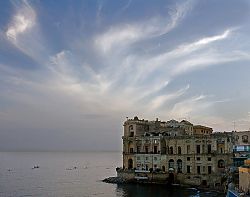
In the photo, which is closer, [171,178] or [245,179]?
[245,179]

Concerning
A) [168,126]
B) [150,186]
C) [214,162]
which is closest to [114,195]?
[150,186]

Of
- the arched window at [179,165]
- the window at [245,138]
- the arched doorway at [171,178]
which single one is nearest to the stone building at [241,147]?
the window at [245,138]

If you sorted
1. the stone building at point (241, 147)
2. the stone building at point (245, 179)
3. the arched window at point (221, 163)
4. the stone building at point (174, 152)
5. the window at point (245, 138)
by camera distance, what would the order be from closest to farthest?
the stone building at point (245, 179)
the stone building at point (241, 147)
the arched window at point (221, 163)
the stone building at point (174, 152)
the window at point (245, 138)

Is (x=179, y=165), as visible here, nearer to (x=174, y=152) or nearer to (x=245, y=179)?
(x=174, y=152)

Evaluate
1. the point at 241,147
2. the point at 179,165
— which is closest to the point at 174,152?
the point at 179,165

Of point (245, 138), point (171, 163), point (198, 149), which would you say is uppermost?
point (245, 138)

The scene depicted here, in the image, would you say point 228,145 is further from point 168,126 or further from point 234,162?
point 168,126

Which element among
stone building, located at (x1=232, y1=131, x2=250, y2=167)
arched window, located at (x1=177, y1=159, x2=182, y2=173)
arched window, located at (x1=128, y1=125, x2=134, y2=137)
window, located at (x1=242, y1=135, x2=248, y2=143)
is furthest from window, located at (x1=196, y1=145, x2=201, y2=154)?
arched window, located at (x1=128, y1=125, x2=134, y2=137)

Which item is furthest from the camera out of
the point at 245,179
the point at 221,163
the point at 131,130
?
the point at 131,130

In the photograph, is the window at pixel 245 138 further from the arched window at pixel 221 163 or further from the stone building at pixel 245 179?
the stone building at pixel 245 179

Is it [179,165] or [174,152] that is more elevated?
[174,152]

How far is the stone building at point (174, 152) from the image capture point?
3406 inches

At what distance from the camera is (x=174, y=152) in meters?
93.8

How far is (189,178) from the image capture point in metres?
88.2
